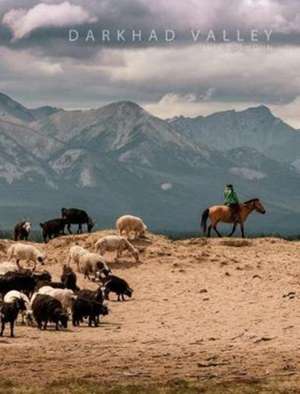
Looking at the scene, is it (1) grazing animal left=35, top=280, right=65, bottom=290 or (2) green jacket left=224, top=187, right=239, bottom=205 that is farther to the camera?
(2) green jacket left=224, top=187, right=239, bottom=205

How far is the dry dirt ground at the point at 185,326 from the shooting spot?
21.6m

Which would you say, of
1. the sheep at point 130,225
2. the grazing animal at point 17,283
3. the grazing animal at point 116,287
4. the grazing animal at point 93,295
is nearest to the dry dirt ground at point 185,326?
the grazing animal at point 116,287

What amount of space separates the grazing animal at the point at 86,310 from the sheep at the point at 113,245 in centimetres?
1336

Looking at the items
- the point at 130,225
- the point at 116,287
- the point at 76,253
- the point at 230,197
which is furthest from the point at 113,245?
the point at 230,197

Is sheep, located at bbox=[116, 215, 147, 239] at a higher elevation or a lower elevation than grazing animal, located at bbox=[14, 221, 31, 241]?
lower

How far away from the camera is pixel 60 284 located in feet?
108

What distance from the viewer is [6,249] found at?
44844mm

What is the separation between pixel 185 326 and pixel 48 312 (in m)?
4.87

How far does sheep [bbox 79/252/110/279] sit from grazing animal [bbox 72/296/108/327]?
934cm

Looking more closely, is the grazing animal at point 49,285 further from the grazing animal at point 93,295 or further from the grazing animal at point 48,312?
the grazing animal at point 48,312

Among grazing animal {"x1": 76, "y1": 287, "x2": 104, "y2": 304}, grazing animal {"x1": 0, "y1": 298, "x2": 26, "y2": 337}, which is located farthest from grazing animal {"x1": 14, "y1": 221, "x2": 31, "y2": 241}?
grazing animal {"x1": 0, "y1": 298, "x2": 26, "y2": 337}

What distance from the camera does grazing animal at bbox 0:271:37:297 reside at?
32.2m

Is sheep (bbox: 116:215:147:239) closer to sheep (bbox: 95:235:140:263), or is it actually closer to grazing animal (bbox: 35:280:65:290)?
sheep (bbox: 95:235:140:263)

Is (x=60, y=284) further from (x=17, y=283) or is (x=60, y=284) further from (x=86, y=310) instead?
(x=86, y=310)
